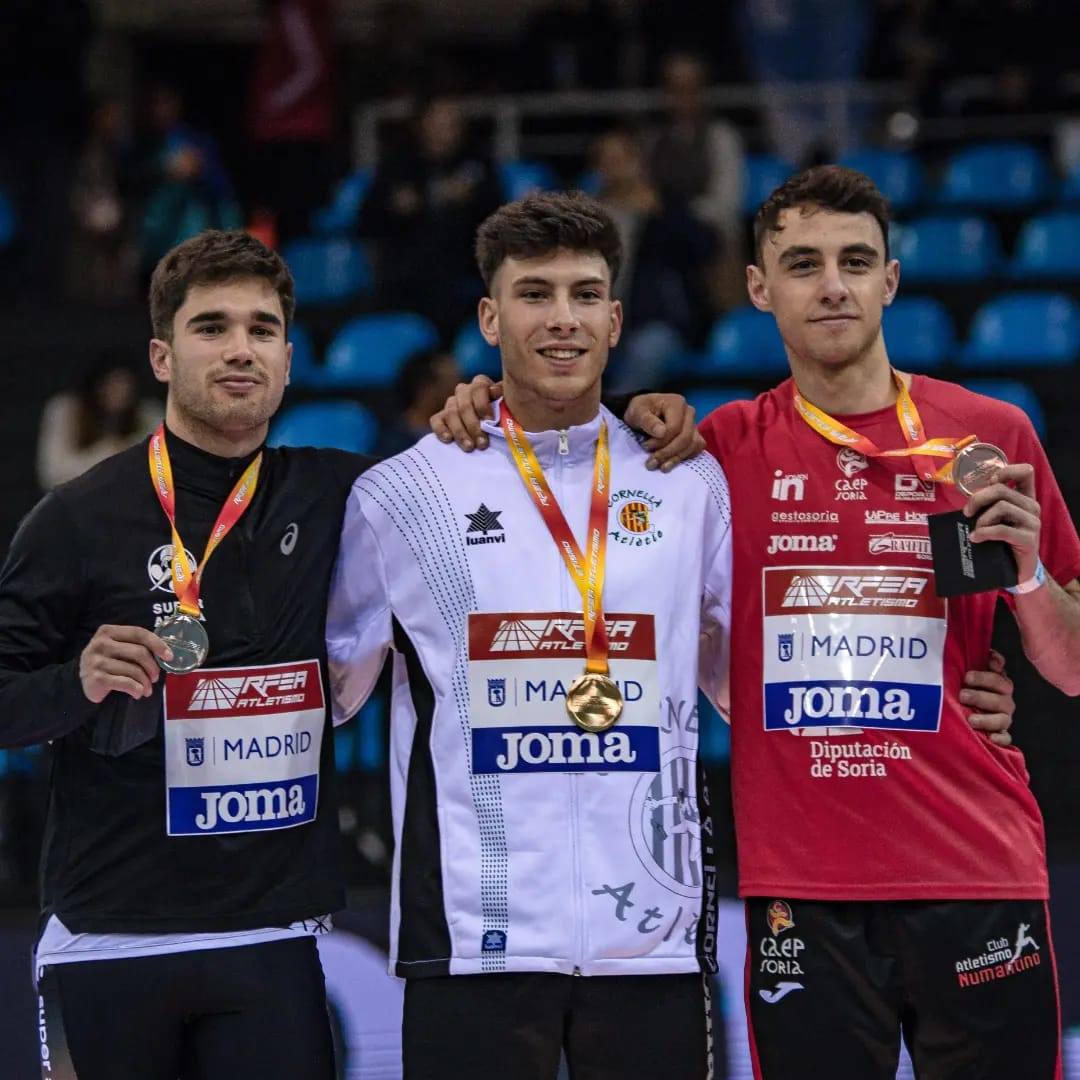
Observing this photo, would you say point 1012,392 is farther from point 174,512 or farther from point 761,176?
point 174,512

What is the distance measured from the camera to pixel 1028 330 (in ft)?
32.5

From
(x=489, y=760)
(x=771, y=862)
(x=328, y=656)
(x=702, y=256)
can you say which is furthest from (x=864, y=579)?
(x=702, y=256)

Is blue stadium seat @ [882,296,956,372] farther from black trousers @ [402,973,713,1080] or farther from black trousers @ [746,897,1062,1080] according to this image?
black trousers @ [402,973,713,1080]

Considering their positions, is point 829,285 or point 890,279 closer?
point 829,285

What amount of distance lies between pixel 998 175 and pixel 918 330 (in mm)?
2424

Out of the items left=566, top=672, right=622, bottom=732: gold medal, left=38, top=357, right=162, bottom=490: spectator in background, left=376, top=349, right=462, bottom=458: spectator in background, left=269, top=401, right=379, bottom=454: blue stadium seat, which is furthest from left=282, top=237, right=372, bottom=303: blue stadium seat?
left=566, top=672, right=622, bottom=732: gold medal

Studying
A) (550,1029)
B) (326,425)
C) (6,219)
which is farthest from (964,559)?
(6,219)

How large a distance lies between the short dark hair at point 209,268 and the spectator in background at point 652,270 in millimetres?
5130

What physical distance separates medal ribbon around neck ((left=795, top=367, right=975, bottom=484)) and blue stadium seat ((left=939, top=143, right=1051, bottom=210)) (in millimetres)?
7902

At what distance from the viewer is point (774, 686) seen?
3.98m

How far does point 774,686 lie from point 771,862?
377 millimetres

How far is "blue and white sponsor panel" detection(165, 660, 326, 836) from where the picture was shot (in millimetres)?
3859

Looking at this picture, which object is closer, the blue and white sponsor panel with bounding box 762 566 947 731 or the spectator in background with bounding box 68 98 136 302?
the blue and white sponsor panel with bounding box 762 566 947 731

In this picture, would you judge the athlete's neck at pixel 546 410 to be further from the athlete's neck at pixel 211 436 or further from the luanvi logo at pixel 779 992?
the luanvi logo at pixel 779 992
